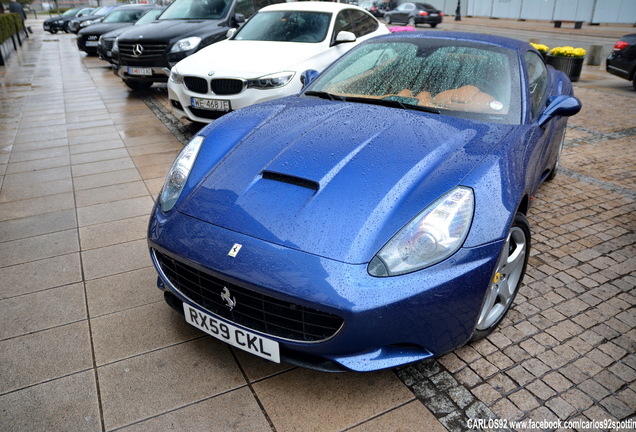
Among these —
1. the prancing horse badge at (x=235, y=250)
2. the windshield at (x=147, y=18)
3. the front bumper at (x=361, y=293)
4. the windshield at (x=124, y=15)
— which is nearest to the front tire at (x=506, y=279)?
the front bumper at (x=361, y=293)

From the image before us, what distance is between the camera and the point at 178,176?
2609 millimetres

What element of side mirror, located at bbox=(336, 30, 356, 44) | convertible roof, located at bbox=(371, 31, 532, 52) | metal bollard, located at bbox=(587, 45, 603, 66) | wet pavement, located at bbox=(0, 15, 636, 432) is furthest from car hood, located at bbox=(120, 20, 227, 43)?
metal bollard, located at bbox=(587, 45, 603, 66)

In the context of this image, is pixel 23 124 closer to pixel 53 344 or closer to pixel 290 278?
pixel 53 344

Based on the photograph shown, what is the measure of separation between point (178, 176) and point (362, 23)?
18.8 ft

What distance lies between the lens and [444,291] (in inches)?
77.4

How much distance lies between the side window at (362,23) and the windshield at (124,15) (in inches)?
374

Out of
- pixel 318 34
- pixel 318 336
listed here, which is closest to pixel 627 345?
pixel 318 336

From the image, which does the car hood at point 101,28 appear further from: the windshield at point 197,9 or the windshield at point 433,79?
the windshield at point 433,79

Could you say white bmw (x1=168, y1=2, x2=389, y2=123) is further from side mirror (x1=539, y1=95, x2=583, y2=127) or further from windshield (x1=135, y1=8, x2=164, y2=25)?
windshield (x1=135, y1=8, x2=164, y2=25)

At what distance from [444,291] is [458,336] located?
302 mm

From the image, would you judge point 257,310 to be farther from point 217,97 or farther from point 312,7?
point 312,7

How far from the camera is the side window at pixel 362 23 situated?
7.18 metres

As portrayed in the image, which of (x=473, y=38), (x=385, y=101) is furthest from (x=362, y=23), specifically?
(x=385, y=101)

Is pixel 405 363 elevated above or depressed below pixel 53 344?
above
